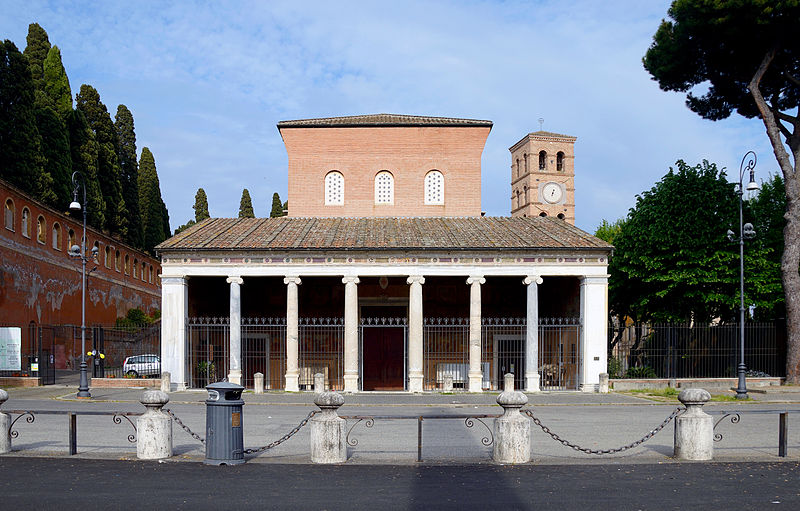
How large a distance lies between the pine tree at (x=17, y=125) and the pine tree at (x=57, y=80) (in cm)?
936

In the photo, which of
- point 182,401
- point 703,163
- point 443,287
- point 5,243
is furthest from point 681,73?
point 5,243

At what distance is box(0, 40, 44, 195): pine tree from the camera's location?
37.0 meters

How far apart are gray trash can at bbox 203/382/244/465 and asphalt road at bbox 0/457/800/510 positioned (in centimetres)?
22

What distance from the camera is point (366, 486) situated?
866cm

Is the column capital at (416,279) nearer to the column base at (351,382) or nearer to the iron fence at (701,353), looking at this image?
the column base at (351,382)

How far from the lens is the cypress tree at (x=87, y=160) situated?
4459cm

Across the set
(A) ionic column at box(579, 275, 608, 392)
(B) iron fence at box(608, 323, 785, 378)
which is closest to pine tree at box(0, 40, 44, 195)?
(A) ionic column at box(579, 275, 608, 392)

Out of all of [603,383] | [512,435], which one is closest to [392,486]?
[512,435]

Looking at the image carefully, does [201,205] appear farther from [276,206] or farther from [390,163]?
[390,163]

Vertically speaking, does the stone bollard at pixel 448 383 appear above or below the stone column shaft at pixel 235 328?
below

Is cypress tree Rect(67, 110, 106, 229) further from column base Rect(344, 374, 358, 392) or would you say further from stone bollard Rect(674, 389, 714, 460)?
stone bollard Rect(674, 389, 714, 460)

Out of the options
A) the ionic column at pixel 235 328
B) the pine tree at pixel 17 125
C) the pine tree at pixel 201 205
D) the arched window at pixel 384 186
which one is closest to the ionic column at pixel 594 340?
the arched window at pixel 384 186

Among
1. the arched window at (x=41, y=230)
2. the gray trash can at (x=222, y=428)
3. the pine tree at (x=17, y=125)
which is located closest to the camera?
the gray trash can at (x=222, y=428)

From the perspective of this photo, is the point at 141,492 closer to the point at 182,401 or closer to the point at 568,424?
the point at 568,424
